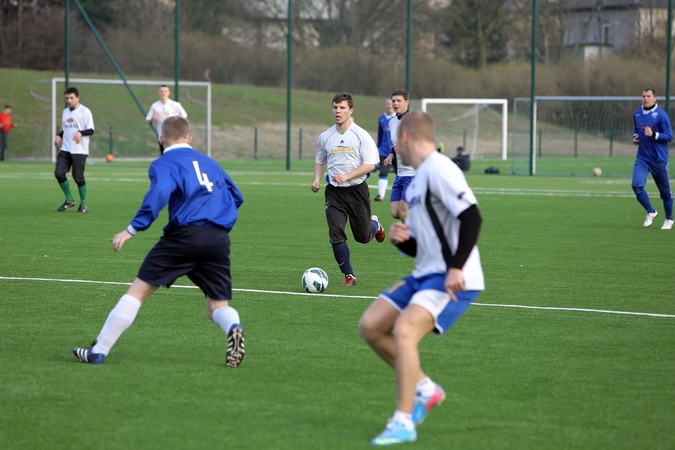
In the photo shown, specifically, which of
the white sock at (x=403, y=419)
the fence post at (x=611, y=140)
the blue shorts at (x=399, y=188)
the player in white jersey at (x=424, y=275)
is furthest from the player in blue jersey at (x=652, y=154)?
the fence post at (x=611, y=140)

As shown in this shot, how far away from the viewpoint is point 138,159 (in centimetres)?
4338

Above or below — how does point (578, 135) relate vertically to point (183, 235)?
above

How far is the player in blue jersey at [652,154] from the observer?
15.6 metres

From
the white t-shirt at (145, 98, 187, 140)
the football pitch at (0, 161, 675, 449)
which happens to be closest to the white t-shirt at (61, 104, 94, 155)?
the white t-shirt at (145, 98, 187, 140)

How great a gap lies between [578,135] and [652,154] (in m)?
26.5

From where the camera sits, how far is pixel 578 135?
4159 cm

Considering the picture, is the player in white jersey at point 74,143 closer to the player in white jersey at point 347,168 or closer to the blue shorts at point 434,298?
the player in white jersey at point 347,168

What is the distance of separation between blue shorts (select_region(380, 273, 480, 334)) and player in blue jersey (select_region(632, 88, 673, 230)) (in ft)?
38.2

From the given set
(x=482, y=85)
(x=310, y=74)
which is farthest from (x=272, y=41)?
(x=482, y=85)

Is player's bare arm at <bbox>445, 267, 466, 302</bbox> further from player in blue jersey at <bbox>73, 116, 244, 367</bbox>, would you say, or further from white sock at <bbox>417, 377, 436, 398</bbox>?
player in blue jersey at <bbox>73, 116, 244, 367</bbox>

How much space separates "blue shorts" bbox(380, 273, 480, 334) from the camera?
4771mm

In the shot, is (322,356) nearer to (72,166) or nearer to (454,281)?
(454,281)

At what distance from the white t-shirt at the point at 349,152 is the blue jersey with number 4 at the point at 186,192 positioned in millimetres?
3822

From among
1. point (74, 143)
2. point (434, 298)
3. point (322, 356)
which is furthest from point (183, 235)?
point (74, 143)
